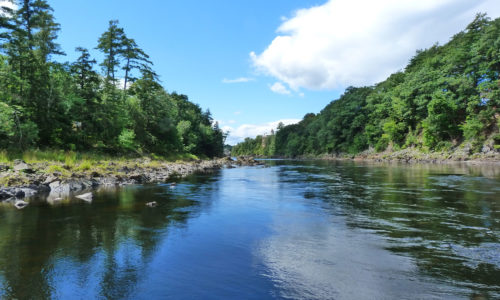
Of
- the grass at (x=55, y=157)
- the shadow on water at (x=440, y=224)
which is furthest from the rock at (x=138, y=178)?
the shadow on water at (x=440, y=224)

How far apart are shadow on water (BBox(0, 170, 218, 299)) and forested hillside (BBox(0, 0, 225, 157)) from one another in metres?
14.7

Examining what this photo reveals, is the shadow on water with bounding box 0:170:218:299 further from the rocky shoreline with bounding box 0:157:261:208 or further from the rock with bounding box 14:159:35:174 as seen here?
the rock with bounding box 14:159:35:174

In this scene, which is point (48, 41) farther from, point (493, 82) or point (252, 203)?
point (493, 82)

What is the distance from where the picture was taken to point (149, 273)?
6.32m

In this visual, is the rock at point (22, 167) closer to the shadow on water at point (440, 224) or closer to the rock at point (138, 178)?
the rock at point (138, 178)

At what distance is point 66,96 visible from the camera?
28.5 metres

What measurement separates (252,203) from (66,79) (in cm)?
2786

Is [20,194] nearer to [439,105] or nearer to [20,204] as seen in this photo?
[20,204]

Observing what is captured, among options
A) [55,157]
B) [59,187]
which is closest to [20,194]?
[59,187]

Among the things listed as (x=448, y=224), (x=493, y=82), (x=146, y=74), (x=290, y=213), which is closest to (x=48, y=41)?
(x=146, y=74)

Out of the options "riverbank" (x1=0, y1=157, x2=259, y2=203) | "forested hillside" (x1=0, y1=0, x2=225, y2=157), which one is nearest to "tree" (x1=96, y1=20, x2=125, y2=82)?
"forested hillside" (x1=0, y1=0, x2=225, y2=157)

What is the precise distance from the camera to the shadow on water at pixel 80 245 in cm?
562

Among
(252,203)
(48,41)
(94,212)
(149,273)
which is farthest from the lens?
(48,41)

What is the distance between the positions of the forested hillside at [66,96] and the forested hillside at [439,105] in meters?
55.3
